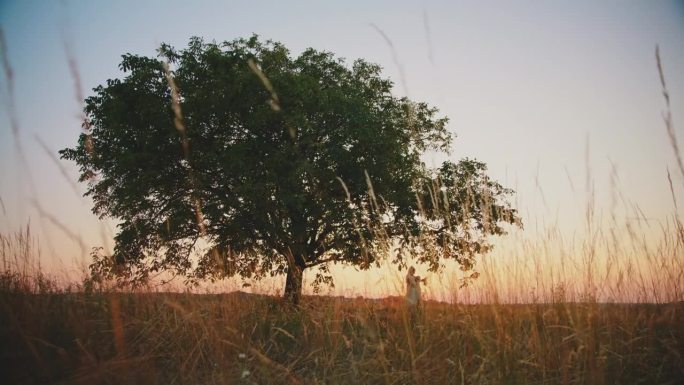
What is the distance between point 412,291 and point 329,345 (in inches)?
38.6

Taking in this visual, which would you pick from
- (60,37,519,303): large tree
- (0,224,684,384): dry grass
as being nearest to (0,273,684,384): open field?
(0,224,684,384): dry grass

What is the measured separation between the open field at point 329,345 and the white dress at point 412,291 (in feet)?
0.45

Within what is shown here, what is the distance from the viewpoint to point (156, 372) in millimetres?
3090

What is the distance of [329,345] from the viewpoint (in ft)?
11.6

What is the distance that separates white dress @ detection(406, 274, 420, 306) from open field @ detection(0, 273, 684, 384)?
0.14 meters

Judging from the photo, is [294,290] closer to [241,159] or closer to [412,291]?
[412,291]

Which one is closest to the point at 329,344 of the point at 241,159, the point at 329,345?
the point at 329,345

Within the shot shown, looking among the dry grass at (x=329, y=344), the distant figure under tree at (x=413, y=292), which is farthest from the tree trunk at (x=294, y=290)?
the distant figure under tree at (x=413, y=292)

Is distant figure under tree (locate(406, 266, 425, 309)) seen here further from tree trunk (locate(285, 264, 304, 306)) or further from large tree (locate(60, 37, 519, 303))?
large tree (locate(60, 37, 519, 303))

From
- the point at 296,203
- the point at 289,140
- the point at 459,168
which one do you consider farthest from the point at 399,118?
the point at 296,203

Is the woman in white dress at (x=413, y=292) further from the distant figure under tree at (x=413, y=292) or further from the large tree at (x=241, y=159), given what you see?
the large tree at (x=241, y=159)

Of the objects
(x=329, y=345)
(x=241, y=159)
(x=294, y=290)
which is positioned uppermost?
(x=241, y=159)

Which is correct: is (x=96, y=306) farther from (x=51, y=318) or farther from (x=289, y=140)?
(x=289, y=140)

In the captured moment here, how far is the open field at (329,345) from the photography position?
282 cm
